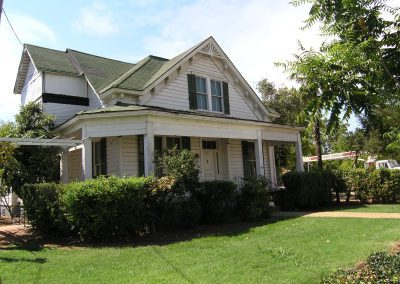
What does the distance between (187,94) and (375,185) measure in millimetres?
9144

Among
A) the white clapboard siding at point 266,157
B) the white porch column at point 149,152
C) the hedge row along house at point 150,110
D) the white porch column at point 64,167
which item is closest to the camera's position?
the white porch column at point 149,152

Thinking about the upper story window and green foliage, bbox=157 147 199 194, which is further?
the upper story window

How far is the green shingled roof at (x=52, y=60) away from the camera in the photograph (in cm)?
1924

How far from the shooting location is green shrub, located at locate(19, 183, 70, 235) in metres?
11.5

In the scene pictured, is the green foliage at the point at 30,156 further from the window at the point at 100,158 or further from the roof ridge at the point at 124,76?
the roof ridge at the point at 124,76

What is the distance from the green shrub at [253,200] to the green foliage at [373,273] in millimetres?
7279

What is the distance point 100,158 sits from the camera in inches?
666

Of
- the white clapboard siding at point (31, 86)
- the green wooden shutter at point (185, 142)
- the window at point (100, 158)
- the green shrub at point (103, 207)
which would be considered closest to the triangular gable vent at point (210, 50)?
the green wooden shutter at point (185, 142)

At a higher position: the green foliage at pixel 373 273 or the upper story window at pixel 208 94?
the upper story window at pixel 208 94

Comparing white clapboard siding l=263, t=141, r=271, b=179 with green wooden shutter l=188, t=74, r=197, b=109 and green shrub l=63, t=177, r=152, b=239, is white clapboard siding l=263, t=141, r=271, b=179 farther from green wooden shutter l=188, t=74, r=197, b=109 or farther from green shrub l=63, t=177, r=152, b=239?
green shrub l=63, t=177, r=152, b=239

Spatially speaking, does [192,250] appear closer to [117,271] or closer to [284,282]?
[117,271]

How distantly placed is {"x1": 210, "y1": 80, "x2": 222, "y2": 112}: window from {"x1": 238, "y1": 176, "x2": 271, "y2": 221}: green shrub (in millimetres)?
6094

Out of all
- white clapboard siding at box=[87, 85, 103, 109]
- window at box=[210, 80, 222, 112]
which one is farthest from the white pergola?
window at box=[210, 80, 222, 112]

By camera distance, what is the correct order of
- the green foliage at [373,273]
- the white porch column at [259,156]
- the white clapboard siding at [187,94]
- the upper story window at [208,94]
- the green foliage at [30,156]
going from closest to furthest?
the green foliage at [373,273] → the green foliage at [30,156] → the white clapboard siding at [187,94] → the white porch column at [259,156] → the upper story window at [208,94]
